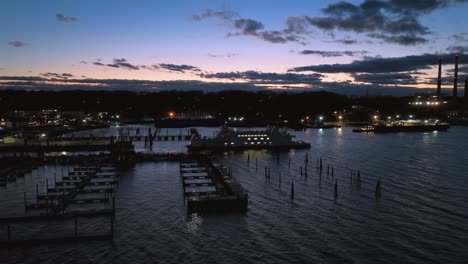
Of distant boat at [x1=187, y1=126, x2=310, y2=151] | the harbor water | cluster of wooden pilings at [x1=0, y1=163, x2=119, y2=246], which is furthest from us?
distant boat at [x1=187, y1=126, x2=310, y2=151]

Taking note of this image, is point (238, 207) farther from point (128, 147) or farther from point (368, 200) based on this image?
point (128, 147)

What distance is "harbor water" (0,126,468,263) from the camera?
77.9 feet

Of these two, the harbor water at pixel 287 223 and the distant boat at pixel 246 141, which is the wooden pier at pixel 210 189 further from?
the distant boat at pixel 246 141

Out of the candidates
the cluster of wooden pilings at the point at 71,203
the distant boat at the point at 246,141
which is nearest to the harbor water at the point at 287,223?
the cluster of wooden pilings at the point at 71,203

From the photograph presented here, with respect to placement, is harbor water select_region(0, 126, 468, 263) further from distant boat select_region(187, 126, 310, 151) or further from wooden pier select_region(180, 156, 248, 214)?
distant boat select_region(187, 126, 310, 151)

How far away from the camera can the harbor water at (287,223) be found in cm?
2375

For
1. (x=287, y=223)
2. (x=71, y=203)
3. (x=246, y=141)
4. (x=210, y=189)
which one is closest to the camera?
(x=287, y=223)

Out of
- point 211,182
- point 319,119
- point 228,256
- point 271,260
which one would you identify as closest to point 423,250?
point 271,260

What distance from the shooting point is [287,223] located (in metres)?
29.7

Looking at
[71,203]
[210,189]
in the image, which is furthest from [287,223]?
[71,203]

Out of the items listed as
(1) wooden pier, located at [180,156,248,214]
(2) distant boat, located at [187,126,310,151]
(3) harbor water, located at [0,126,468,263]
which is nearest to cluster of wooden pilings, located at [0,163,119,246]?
(3) harbor water, located at [0,126,468,263]

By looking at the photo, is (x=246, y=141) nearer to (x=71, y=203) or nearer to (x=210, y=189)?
(x=210, y=189)

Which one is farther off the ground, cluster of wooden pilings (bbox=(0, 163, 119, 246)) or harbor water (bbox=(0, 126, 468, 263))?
cluster of wooden pilings (bbox=(0, 163, 119, 246))

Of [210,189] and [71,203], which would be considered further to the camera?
[210,189]
